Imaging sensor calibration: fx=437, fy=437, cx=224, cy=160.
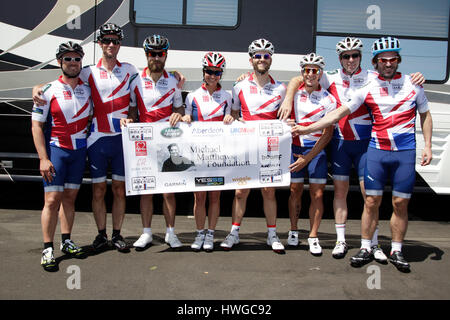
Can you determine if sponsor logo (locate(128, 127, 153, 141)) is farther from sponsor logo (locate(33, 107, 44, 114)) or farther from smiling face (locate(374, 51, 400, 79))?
smiling face (locate(374, 51, 400, 79))

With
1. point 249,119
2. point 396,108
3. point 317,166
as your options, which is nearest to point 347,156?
point 317,166

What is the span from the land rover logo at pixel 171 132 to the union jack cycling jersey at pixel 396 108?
211 centimetres

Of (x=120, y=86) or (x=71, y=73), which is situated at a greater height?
(x=71, y=73)

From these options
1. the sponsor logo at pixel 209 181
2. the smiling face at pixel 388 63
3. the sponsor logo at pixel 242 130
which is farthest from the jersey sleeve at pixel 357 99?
the sponsor logo at pixel 209 181

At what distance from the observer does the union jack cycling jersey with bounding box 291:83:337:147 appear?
5.00 meters

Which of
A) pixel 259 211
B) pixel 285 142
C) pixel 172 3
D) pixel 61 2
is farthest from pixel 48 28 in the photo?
pixel 259 211

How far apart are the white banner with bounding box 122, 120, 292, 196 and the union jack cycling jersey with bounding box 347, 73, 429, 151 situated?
3.31ft

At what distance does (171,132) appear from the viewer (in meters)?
5.03

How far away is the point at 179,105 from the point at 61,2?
262cm

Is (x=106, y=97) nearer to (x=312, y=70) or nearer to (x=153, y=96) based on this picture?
(x=153, y=96)

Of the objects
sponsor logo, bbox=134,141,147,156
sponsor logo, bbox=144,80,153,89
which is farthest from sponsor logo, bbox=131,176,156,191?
sponsor logo, bbox=144,80,153,89

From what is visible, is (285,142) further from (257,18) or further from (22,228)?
(22,228)

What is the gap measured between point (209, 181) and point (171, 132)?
2.37 ft

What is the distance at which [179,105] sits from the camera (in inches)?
203
